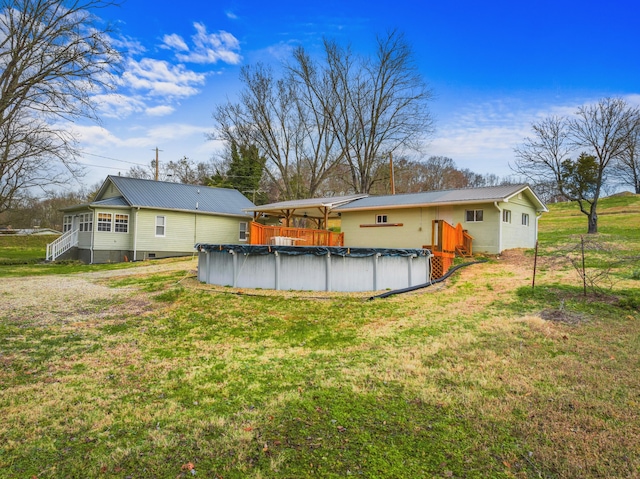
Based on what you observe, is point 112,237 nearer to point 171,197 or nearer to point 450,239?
point 171,197

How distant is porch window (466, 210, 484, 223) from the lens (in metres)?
16.4

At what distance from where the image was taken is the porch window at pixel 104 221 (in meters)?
19.9

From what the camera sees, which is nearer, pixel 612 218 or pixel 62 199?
pixel 612 218

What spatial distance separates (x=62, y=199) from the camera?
4984 cm

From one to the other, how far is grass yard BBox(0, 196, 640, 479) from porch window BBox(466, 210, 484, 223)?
861 centimetres

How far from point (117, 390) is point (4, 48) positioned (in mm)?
10968

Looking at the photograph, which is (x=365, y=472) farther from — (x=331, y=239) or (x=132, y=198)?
(x=132, y=198)

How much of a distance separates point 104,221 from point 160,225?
282 cm

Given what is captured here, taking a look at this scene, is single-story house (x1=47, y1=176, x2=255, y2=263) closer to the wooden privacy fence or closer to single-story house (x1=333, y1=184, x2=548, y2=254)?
single-story house (x1=333, y1=184, x2=548, y2=254)

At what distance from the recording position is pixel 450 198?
16719mm

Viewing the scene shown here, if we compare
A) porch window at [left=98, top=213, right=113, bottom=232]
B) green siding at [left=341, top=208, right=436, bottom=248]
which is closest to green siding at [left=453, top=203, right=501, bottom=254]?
green siding at [left=341, top=208, right=436, bottom=248]

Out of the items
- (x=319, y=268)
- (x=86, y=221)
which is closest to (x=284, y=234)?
(x=319, y=268)

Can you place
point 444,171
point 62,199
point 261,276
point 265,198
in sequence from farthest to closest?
point 444,171 < point 62,199 < point 265,198 < point 261,276

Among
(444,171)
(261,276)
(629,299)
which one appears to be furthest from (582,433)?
(444,171)
